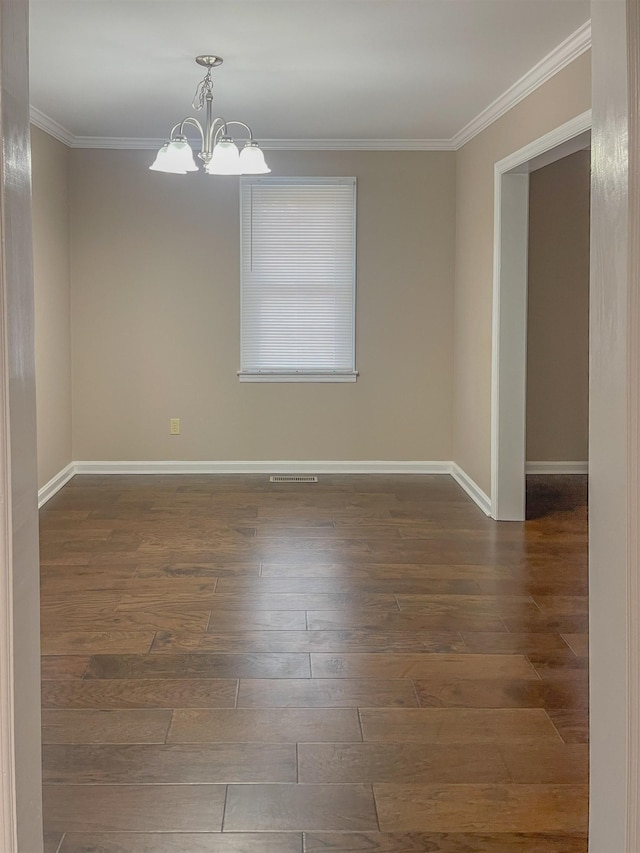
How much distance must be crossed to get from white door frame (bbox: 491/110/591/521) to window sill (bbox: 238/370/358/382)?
1482mm

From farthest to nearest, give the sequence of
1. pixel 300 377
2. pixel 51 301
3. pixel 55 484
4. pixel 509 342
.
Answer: pixel 300 377 < pixel 55 484 < pixel 51 301 < pixel 509 342

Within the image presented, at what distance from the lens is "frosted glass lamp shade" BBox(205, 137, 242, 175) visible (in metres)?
4.14

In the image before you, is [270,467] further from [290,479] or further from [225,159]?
[225,159]

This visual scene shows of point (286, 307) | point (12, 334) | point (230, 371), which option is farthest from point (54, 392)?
point (12, 334)

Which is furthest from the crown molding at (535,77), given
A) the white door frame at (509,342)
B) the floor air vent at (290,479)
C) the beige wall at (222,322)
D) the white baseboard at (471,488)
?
the floor air vent at (290,479)

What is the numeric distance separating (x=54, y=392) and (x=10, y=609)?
5.02 metres

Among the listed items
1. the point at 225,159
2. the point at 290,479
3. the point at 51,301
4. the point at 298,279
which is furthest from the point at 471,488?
the point at 51,301

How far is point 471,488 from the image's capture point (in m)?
5.89

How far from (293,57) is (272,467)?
3.23 meters

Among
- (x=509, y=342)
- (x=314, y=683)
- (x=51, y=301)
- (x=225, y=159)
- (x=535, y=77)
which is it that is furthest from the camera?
(x=51, y=301)

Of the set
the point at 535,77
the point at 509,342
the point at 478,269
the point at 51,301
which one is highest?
the point at 535,77

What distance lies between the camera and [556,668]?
307 cm

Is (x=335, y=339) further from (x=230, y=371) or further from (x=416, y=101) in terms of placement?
(x=416, y=101)

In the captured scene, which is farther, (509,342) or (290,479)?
(290,479)
